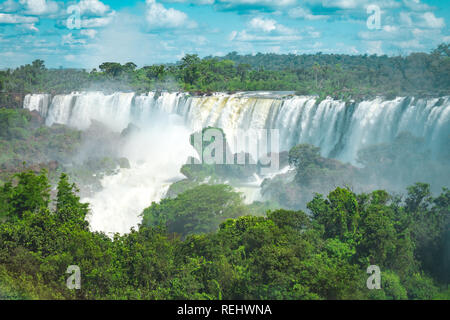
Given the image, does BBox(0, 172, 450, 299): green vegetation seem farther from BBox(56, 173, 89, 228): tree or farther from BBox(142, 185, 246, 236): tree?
BBox(142, 185, 246, 236): tree

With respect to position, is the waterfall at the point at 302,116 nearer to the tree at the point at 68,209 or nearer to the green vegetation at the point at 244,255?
the green vegetation at the point at 244,255

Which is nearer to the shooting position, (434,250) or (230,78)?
(434,250)

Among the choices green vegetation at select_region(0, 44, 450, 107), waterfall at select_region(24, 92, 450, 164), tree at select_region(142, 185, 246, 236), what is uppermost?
green vegetation at select_region(0, 44, 450, 107)

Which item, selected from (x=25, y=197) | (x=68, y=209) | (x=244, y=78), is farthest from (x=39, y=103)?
(x=68, y=209)

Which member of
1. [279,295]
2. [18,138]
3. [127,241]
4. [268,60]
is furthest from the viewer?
[268,60]

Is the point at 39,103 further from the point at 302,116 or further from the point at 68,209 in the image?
the point at 68,209

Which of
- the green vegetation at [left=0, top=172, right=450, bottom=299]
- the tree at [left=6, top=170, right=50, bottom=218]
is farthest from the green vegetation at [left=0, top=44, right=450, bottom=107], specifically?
the tree at [left=6, top=170, right=50, bottom=218]
